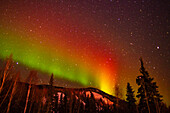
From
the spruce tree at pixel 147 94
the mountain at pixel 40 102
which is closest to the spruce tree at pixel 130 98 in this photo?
the mountain at pixel 40 102

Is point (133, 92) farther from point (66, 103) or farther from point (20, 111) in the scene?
point (20, 111)

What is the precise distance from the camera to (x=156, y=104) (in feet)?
79.6

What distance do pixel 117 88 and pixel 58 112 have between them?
77.6 feet

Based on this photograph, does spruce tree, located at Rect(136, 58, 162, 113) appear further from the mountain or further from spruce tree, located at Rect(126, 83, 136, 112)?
spruce tree, located at Rect(126, 83, 136, 112)

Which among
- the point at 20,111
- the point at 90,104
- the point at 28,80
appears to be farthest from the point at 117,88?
the point at 20,111

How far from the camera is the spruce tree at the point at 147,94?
24297 mm

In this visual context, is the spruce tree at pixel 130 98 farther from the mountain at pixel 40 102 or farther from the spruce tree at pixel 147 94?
the spruce tree at pixel 147 94

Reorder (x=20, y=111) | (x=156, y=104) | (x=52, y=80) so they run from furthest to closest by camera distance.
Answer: (x=52, y=80), (x=20, y=111), (x=156, y=104)

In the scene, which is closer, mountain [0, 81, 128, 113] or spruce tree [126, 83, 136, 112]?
mountain [0, 81, 128, 113]

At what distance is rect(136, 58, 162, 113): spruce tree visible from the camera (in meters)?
24.3

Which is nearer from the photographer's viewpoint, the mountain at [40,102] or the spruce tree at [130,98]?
the mountain at [40,102]

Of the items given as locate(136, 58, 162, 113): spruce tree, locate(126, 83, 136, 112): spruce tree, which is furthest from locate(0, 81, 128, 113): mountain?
locate(136, 58, 162, 113): spruce tree

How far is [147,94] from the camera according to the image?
82.0 ft

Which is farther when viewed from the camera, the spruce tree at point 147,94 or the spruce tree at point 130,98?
the spruce tree at point 130,98
